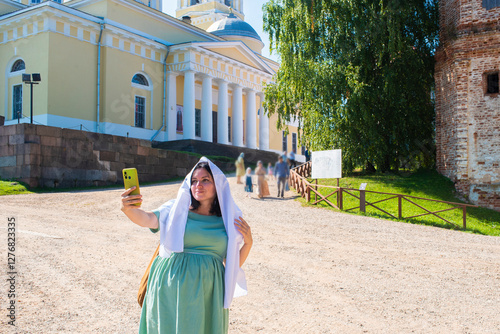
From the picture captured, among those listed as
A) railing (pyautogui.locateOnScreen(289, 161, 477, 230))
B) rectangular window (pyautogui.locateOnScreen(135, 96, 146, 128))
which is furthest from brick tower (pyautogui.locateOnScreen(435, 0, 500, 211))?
rectangular window (pyautogui.locateOnScreen(135, 96, 146, 128))

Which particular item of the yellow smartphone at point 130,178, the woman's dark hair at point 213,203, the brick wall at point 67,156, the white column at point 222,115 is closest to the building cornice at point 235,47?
the white column at point 222,115

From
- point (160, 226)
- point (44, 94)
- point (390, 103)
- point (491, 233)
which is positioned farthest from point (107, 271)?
point (44, 94)

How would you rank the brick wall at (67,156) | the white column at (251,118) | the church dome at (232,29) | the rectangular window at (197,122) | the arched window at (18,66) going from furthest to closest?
the church dome at (232,29), the white column at (251,118), the rectangular window at (197,122), the arched window at (18,66), the brick wall at (67,156)

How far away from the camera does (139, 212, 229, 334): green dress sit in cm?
330

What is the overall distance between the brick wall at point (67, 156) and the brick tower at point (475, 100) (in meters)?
14.3

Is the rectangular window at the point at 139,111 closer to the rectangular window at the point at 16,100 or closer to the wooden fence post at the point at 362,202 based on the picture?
the rectangular window at the point at 16,100

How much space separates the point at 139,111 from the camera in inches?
1252

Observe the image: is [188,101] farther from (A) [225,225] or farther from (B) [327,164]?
(A) [225,225]

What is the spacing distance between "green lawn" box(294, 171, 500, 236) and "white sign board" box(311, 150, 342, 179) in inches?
37.7

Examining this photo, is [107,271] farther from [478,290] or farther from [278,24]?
[278,24]

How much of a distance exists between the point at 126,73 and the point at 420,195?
20579mm

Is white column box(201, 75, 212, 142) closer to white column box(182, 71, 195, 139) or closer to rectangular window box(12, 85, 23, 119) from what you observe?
white column box(182, 71, 195, 139)

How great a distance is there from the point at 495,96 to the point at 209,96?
2109 cm

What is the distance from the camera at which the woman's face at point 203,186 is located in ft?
11.6
